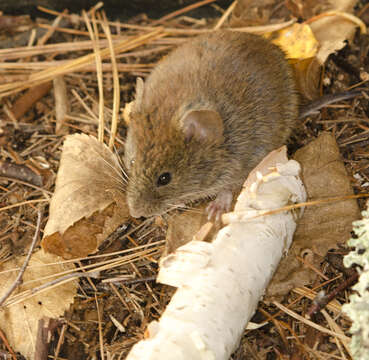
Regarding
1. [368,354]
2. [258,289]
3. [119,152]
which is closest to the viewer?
[368,354]

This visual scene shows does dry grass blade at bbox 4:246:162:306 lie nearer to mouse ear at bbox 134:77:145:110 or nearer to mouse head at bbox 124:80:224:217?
mouse head at bbox 124:80:224:217

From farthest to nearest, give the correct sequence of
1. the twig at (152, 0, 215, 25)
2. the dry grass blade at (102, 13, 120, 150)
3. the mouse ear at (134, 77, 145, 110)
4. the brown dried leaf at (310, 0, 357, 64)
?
1. the twig at (152, 0, 215, 25)
2. the brown dried leaf at (310, 0, 357, 64)
3. the dry grass blade at (102, 13, 120, 150)
4. the mouse ear at (134, 77, 145, 110)

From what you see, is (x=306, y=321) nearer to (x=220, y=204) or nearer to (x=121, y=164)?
(x=220, y=204)

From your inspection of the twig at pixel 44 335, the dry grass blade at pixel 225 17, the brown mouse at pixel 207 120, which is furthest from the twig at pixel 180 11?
the twig at pixel 44 335

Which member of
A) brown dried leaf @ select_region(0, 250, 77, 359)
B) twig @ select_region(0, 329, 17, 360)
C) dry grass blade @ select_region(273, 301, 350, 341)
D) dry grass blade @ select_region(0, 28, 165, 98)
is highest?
dry grass blade @ select_region(0, 28, 165, 98)

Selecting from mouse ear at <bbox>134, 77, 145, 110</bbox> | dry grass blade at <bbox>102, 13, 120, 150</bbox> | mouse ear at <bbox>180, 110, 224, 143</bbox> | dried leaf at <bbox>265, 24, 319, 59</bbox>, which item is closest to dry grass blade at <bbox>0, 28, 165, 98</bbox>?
dry grass blade at <bbox>102, 13, 120, 150</bbox>

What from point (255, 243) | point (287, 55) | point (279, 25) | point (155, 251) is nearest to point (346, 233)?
point (255, 243)

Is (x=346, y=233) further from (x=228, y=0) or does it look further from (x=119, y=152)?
(x=228, y=0)
